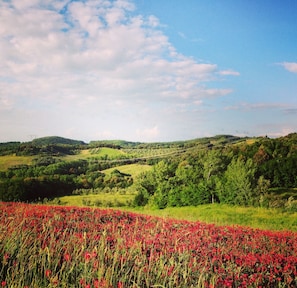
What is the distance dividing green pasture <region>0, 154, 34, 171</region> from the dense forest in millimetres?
341

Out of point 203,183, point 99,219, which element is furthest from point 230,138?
point 99,219

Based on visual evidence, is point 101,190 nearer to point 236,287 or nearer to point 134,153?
point 134,153

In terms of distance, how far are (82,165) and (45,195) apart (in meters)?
12.5

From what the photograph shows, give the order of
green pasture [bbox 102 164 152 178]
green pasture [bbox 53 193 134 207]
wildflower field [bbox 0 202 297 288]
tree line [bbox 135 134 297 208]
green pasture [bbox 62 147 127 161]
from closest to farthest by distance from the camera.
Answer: wildflower field [bbox 0 202 297 288] → green pasture [bbox 53 193 134 207] → tree line [bbox 135 134 297 208] → green pasture [bbox 62 147 127 161] → green pasture [bbox 102 164 152 178]

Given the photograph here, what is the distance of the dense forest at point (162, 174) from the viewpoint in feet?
88.7

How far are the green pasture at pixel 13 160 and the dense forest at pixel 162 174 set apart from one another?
1.12 ft

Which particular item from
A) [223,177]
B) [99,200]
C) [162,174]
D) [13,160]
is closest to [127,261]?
[13,160]

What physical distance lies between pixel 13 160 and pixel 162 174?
17535mm

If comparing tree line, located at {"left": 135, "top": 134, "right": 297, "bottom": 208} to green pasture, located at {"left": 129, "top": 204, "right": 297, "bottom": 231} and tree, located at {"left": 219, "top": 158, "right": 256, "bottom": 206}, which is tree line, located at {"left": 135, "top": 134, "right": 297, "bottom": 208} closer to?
tree, located at {"left": 219, "top": 158, "right": 256, "bottom": 206}

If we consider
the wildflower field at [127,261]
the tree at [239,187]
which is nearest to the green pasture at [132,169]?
the tree at [239,187]

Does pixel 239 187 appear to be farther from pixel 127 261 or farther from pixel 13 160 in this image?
pixel 127 261

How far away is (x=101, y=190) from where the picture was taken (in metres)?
36.2

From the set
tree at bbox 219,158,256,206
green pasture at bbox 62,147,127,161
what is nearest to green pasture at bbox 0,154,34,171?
green pasture at bbox 62,147,127,161

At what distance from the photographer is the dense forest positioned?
27.0 m
